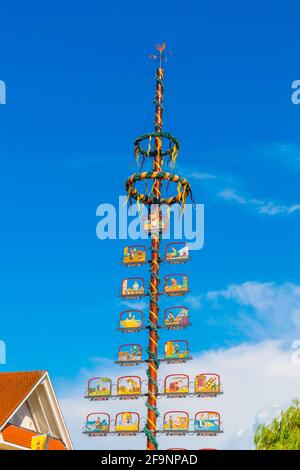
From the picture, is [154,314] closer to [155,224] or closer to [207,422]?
[155,224]

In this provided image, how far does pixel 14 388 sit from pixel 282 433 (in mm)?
22732

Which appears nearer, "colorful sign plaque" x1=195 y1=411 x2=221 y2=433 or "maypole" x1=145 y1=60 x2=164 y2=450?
"colorful sign plaque" x1=195 y1=411 x2=221 y2=433

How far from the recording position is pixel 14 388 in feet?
72.6

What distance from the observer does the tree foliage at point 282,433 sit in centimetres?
3831

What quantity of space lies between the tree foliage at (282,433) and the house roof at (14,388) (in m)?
21.0

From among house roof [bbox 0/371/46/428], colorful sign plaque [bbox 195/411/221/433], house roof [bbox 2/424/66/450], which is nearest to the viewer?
house roof [bbox 2/424/66/450]

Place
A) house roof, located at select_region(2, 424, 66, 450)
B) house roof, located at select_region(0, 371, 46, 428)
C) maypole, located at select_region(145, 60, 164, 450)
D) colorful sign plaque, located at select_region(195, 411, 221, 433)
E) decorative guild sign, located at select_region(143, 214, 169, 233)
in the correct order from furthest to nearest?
1. decorative guild sign, located at select_region(143, 214, 169, 233)
2. maypole, located at select_region(145, 60, 164, 450)
3. colorful sign plaque, located at select_region(195, 411, 221, 433)
4. house roof, located at select_region(0, 371, 46, 428)
5. house roof, located at select_region(2, 424, 66, 450)

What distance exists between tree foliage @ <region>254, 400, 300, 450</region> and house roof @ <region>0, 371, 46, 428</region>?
21.0 m

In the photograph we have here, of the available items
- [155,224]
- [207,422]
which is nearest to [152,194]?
[155,224]

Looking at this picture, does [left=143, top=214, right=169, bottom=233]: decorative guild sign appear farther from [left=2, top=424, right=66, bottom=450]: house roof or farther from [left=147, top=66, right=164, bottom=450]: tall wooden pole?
[left=2, top=424, right=66, bottom=450]: house roof

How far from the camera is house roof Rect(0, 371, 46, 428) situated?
20.6 metres

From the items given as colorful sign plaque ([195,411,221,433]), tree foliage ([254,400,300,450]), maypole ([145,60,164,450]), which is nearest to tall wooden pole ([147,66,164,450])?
maypole ([145,60,164,450])
